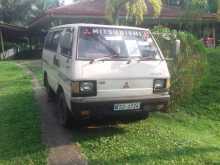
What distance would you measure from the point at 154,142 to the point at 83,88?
5.29 feet

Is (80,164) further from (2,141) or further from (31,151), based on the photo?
(2,141)

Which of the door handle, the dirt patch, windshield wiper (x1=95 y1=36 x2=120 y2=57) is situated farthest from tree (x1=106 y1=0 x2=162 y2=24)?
windshield wiper (x1=95 y1=36 x2=120 y2=57)

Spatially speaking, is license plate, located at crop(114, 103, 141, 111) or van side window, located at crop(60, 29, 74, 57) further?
van side window, located at crop(60, 29, 74, 57)

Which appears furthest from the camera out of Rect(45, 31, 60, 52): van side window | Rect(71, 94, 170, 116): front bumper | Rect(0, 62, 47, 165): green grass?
Rect(45, 31, 60, 52): van side window

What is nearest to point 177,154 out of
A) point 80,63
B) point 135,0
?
point 80,63

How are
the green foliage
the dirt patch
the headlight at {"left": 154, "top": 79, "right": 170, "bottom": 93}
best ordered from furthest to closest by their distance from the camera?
the green foliage, the headlight at {"left": 154, "top": 79, "right": 170, "bottom": 93}, the dirt patch

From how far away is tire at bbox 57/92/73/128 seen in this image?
6506mm

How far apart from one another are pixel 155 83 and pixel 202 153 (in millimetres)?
1468

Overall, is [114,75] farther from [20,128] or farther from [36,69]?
[36,69]

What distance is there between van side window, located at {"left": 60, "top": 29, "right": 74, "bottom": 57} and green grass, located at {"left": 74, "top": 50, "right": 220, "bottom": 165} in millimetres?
1558

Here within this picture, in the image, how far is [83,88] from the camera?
586 cm

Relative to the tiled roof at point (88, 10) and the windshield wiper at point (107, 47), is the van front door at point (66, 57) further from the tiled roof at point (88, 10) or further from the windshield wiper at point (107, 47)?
the tiled roof at point (88, 10)

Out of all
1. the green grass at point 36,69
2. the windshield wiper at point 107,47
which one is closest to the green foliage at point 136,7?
the green grass at point 36,69

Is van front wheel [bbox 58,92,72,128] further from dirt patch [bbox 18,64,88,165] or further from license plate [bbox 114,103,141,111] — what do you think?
license plate [bbox 114,103,141,111]
